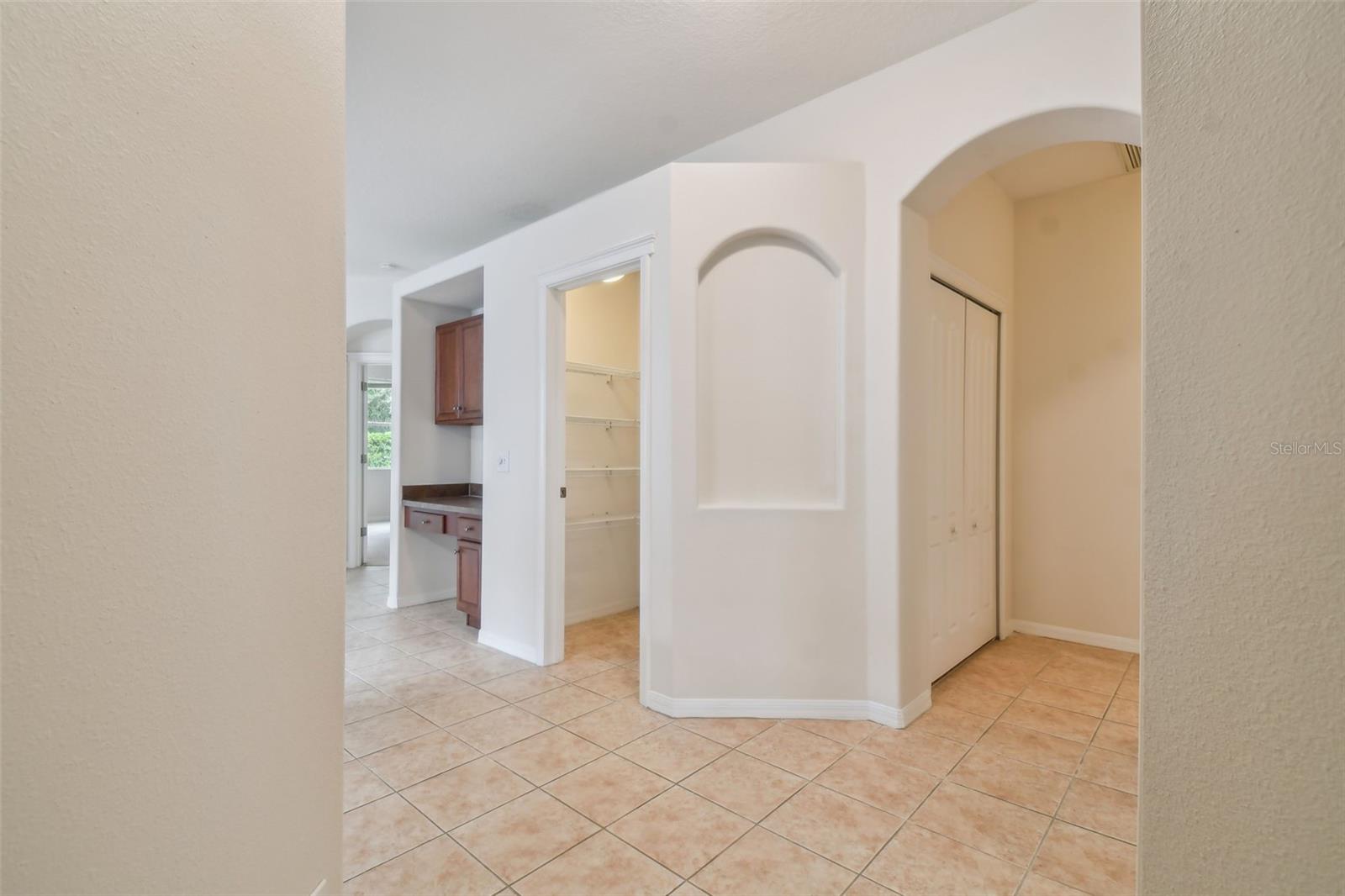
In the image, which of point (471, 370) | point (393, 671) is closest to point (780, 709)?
point (393, 671)

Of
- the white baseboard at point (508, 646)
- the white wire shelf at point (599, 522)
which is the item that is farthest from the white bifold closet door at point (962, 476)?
the white baseboard at point (508, 646)

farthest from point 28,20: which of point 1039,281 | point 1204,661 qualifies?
point 1039,281

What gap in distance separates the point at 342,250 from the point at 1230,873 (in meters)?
1.70

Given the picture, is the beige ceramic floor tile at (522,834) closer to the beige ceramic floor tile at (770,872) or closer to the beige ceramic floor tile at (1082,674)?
the beige ceramic floor tile at (770,872)

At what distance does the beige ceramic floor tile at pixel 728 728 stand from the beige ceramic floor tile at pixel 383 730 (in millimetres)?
1154

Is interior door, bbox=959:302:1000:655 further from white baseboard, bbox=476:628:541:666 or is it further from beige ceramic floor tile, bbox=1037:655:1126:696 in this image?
white baseboard, bbox=476:628:541:666

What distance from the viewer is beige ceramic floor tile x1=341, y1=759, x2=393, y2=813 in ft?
6.83

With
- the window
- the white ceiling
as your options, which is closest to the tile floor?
the white ceiling

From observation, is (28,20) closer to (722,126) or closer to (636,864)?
(636,864)

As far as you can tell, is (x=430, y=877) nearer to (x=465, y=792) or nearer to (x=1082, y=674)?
(x=465, y=792)

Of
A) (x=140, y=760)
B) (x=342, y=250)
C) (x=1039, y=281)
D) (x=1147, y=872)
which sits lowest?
(x=1147, y=872)

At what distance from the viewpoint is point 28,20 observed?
2.08ft

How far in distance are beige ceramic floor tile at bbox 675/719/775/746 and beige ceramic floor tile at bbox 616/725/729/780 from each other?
41 mm

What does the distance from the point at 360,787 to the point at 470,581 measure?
2037mm
